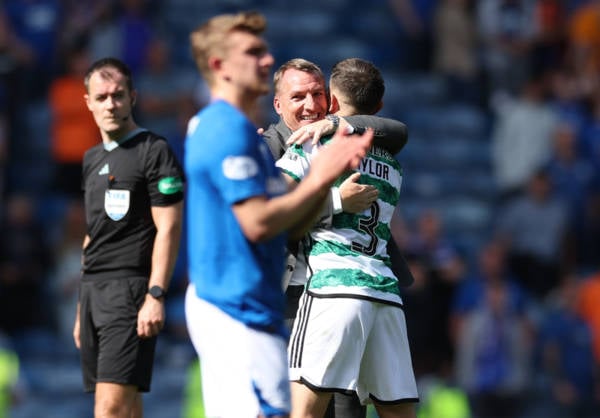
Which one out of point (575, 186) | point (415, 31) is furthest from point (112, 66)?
point (415, 31)

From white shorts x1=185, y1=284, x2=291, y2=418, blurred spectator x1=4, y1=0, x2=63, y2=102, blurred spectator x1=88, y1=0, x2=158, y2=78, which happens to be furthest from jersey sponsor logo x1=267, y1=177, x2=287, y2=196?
blurred spectator x1=4, y1=0, x2=63, y2=102

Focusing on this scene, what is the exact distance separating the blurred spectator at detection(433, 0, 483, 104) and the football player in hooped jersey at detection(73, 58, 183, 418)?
1171 centimetres

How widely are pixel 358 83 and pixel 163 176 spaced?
1.15 metres

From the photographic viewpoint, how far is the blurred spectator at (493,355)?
13.7 m

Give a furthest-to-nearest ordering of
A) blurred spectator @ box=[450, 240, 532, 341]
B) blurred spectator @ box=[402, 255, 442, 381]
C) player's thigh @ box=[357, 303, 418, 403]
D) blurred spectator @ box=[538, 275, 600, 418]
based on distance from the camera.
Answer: blurred spectator @ box=[538, 275, 600, 418] → blurred spectator @ box=[450, 240, 532, 341] → blurred spectator @ box=[402, 255, 442, 381] → player's thigh @ box=[357, 303, 418, 403]

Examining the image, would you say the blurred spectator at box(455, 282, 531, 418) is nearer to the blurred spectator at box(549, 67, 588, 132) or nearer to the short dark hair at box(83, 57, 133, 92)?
the blurred spectator at box(549, 67, 588, 132)

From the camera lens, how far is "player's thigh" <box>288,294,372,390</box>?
19.4 ft

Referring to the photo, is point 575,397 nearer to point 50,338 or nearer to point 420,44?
point 50,338

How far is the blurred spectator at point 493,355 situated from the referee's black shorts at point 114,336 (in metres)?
7.50

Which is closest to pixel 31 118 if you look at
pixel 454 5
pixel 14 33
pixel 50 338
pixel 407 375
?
pixel 14 33

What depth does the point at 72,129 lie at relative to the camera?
1455 centimetres

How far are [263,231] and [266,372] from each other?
1.84 ft

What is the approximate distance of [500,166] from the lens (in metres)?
17.5

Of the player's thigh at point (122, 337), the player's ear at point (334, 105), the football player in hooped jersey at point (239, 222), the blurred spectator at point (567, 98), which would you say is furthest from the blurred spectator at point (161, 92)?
the football player in hooped jersey at point (239, 222)
